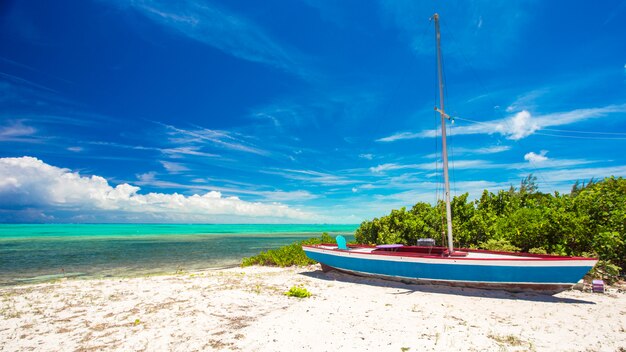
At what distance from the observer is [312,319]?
8.77m

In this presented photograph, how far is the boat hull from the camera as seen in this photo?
10.1 metres

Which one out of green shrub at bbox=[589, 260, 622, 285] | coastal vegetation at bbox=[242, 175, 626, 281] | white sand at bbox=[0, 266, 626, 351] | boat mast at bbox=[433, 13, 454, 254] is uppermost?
boat mast at bbox=[433, 13, 454, 254]

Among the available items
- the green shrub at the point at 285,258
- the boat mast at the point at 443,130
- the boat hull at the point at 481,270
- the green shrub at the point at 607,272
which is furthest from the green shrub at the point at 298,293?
the green shrub at the point at 607,272

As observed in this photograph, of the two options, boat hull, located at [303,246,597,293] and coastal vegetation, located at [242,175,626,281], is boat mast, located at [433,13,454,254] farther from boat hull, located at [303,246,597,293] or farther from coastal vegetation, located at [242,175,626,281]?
coastal vegetation, located at [242,175,626,281]

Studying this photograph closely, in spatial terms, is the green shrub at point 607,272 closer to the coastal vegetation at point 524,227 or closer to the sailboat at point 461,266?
the coastal vegetation at point 524,227

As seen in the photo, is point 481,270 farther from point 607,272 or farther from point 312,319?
point 607,272

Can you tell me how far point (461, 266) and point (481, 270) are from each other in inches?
27.5

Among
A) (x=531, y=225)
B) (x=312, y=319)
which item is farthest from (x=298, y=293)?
(x=531, y=225)

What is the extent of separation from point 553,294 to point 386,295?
20.8 ft

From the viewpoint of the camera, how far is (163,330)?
8.16 meters

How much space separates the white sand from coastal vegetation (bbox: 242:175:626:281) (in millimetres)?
3412

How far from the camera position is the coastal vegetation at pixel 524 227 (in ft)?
45.9

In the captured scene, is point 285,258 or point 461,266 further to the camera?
point 285,258

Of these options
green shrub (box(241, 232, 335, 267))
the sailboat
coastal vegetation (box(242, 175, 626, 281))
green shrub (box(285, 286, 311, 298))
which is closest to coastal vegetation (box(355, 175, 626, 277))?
coastal vegetation (box(242, 175, 626, 281))
